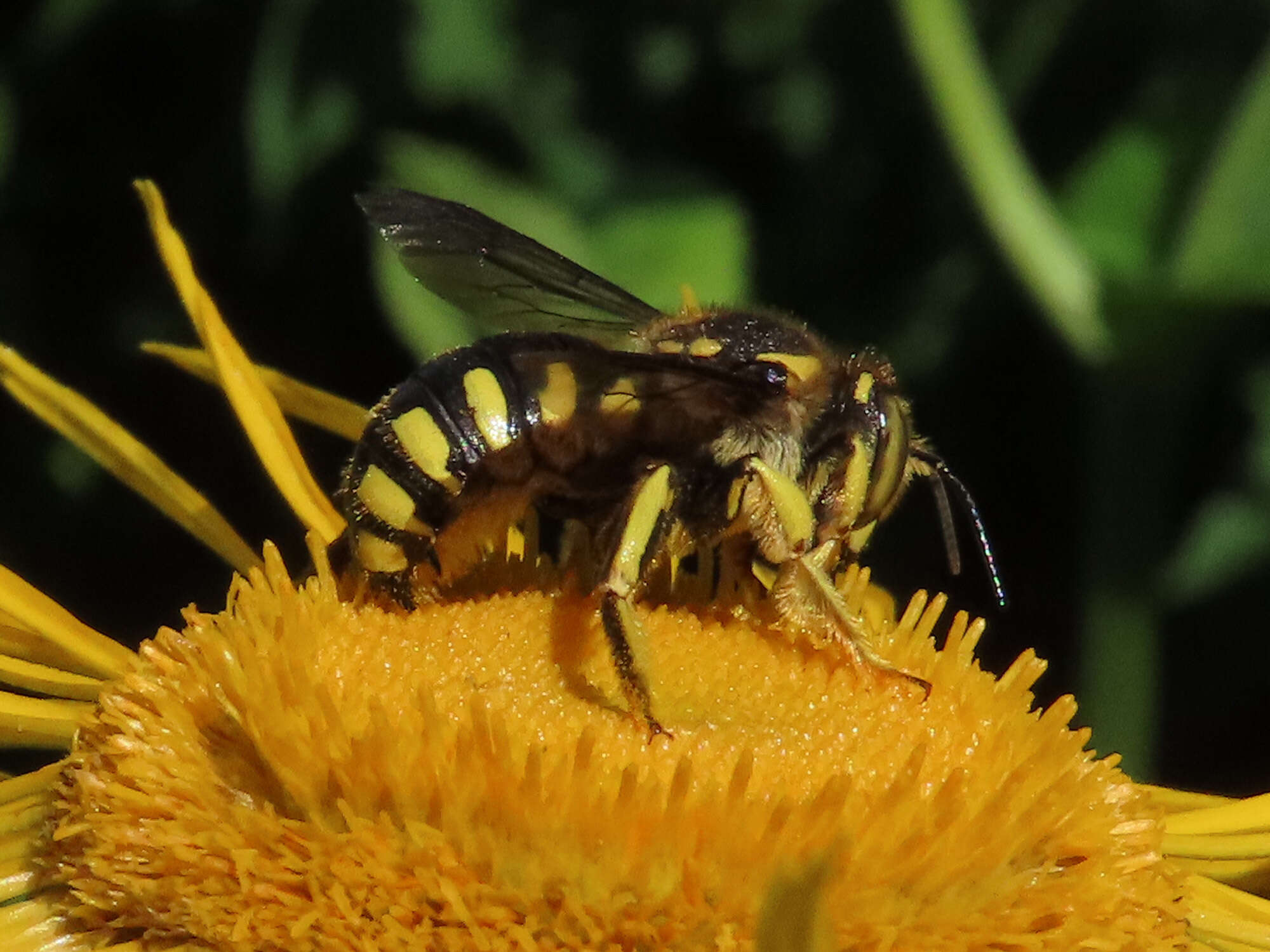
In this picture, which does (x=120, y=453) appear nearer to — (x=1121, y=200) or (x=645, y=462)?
(x=645, y=462)

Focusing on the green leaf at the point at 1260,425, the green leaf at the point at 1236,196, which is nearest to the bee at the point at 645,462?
the green leaf at the point at 1260,425

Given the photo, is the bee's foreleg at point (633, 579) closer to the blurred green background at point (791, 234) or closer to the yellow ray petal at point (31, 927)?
the yellow ray petal at point (31, 927)

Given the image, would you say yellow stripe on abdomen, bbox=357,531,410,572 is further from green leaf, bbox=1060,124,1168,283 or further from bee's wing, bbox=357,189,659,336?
green leaf, bbox=1060,124,1168,283

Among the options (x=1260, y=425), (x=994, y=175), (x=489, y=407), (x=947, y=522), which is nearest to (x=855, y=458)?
(x=947, y=522)

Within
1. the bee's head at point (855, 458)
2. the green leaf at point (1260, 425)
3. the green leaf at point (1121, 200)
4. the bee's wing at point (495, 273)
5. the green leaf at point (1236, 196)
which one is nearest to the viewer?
the bee's head at point (855, 458)

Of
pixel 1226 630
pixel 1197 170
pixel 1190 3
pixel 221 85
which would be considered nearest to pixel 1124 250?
pixel 1197 170

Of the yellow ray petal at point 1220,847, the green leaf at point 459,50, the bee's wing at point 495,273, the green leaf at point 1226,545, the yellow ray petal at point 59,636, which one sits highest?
the green leaf at point 459,50

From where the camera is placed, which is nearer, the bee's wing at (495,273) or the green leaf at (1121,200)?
the bee's wing at (495,273)
